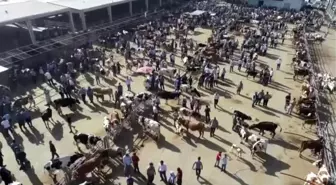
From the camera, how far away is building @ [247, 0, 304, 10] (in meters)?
59.7

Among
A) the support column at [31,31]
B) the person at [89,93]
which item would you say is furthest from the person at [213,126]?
the support column at [31,31]

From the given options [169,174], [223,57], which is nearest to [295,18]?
[223,57]

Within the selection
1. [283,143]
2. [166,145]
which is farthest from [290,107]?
[166,145]

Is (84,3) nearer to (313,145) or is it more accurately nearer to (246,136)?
(246,136)

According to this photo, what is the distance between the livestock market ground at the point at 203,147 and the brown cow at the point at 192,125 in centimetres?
50

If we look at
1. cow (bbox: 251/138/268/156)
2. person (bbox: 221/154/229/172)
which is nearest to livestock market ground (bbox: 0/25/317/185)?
person (bbox: 221/154/229/172)

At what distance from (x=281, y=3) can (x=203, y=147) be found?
170ft

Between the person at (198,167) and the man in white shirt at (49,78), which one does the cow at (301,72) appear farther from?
the man in white shirt at (49,78)

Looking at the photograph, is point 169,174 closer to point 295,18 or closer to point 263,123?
point 263,123

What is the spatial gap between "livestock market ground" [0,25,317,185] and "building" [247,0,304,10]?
4240cm

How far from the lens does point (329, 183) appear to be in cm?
1378

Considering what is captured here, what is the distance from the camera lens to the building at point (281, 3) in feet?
196

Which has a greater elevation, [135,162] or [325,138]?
[135,162]

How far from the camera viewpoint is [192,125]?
17984mm
